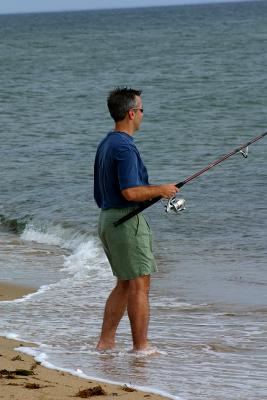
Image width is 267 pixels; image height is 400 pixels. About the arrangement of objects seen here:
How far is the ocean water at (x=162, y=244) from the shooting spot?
19.6 ft

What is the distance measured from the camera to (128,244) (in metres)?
5.84

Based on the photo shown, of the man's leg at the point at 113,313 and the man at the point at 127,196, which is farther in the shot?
the man's leg at the point at 113,313

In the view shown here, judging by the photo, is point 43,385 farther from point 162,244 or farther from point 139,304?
point 162,244

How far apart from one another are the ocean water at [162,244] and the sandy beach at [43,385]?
0.49ft

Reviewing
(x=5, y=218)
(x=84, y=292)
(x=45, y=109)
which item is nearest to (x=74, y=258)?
(x=84, y=292)

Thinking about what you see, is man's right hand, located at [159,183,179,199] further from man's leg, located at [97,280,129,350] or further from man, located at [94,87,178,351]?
man's leg, located at [97,280,129,350]

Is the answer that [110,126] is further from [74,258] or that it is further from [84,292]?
[84,292]

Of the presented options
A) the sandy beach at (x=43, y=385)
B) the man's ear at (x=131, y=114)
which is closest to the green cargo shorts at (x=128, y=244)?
the man's ear at (x=131, y=114)

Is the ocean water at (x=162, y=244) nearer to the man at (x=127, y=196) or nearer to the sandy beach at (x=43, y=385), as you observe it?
the sandy beach at (x=43, y=385)

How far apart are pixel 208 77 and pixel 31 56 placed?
1942 centimetres

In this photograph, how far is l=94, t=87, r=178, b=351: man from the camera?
570 centimetres

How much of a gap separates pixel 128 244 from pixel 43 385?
0.99 metres

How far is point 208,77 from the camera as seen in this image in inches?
1249

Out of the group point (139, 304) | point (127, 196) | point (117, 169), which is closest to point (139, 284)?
point (139, 304)
